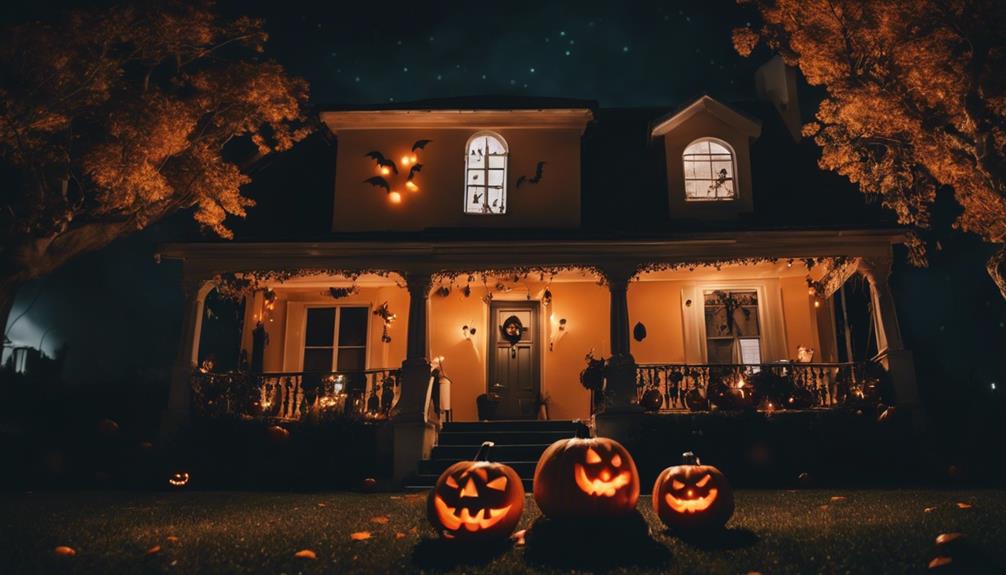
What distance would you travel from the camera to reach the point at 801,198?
44.2ft

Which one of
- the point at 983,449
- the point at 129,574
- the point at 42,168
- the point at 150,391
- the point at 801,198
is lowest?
the point at 129,574

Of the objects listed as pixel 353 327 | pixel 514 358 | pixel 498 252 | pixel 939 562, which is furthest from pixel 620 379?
pixel 939 562

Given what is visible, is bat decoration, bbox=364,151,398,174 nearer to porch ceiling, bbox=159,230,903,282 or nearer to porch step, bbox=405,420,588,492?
porch ceiling, bbox=159,230,903,282

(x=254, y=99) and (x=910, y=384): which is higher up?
(x=254, y=99)

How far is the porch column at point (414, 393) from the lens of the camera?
11.0m

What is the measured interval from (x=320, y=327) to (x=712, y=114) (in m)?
8.63

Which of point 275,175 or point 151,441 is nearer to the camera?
point 151,441

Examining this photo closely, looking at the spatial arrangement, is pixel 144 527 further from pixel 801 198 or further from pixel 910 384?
pixel 801 198

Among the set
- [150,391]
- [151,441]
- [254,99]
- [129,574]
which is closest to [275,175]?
[254,99]

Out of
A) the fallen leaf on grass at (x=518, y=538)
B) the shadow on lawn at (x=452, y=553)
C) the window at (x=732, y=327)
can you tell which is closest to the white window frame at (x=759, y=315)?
the window at (x=732, y=327)

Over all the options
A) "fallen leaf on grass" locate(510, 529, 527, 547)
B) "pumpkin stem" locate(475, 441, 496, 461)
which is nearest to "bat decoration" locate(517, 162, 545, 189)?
"pumpkin stem" locate(475, 441, 496, 461)

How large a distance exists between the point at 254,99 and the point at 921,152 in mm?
9804

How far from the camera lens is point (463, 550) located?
16.3ft

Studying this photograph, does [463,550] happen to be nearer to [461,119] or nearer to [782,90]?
[461,119]
